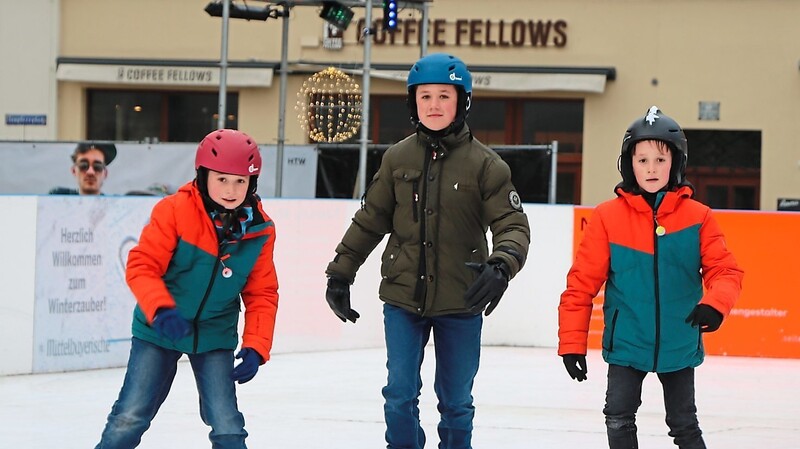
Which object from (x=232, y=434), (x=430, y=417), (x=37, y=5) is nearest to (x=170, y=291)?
(x=232, y=434)

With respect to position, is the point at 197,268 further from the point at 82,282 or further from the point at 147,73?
the point at 147,73

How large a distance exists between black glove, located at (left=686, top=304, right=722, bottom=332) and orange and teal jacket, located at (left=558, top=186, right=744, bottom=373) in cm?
14

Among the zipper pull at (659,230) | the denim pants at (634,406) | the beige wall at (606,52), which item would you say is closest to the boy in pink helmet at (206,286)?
the denim pants at (634,406)

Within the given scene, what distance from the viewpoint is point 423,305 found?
5.09 meters

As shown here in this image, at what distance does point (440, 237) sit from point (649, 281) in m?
0.78

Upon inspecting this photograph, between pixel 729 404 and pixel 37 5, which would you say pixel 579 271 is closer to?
pixel 729 404

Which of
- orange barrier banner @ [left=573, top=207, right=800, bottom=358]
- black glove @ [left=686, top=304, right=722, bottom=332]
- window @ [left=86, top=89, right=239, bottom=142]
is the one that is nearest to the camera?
black glove @ [left=686, top=304, right=722, bottom=332]

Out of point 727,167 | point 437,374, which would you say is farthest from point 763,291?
point 727,167

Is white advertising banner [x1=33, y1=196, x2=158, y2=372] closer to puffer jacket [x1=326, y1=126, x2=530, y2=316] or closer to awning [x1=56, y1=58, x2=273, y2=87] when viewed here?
puffer jacket [x1=326, y1=126, x2=530, y2=316]

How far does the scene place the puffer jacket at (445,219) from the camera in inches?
200

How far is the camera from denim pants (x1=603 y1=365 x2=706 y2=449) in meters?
4.84

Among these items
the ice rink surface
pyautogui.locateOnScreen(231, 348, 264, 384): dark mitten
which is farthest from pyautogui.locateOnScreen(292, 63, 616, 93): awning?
pyautogui.locateOnScreen(231, 348, 264, 384): dark mitten

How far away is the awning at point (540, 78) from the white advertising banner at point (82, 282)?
12.9 m

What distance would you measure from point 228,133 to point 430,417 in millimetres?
3033
